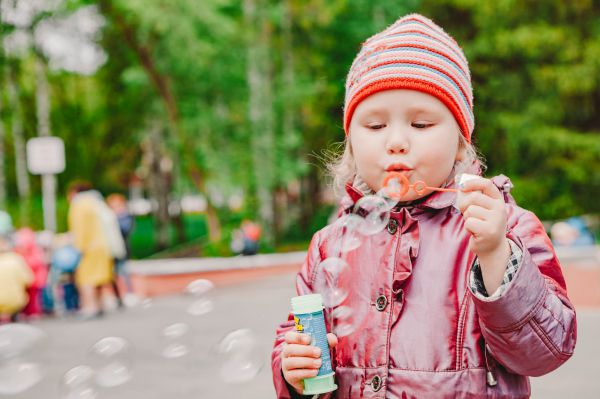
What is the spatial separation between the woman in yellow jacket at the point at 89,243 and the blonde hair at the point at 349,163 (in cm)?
874

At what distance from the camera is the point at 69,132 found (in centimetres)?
2844

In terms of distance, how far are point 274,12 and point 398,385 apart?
64.7 ft

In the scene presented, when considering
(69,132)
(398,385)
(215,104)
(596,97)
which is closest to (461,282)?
(398,385)

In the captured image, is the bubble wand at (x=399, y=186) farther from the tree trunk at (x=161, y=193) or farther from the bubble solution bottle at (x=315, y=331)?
the tree trunk at (x=161, y=193)

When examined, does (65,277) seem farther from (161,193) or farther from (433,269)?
(161,193)

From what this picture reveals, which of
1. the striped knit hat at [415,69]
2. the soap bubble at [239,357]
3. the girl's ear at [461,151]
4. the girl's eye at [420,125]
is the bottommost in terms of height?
the soap bubble at [239,357]

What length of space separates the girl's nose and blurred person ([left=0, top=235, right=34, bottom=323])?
28.3 ft

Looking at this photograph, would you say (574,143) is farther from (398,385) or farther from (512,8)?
(398,385)

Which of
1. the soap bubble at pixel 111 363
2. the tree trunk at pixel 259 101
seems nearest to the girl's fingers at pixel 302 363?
the soap bubble at pixel 111 363

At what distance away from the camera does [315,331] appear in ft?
6.47

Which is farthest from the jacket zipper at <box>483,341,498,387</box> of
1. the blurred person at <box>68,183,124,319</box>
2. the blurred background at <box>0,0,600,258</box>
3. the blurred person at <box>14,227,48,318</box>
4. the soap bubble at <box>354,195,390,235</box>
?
the blurred background at <box>0,0,600,258</box>

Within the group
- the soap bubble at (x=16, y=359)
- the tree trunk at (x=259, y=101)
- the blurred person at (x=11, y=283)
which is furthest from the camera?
the tree trunk at (x=259, y=101)

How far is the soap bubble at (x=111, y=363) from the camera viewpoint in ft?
14.2

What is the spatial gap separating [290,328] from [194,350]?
6.19m
